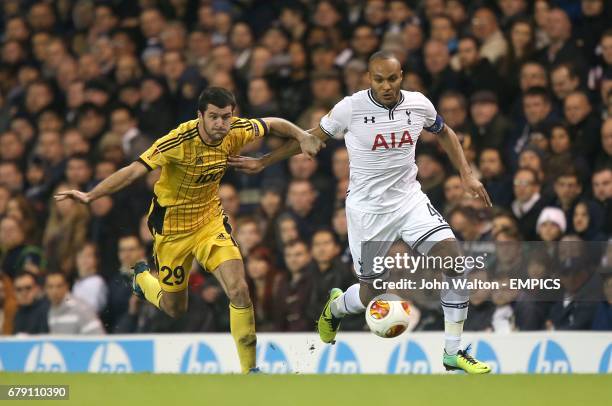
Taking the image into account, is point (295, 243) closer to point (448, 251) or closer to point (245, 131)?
point (245, 131)

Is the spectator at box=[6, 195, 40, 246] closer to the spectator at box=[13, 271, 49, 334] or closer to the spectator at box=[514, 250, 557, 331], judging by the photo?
the spectator at box=[13, 271, 49, 334]

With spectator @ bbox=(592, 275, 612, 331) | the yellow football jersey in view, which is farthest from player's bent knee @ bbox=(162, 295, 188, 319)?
spectator @ bbox=(592, 275, 612, 331)

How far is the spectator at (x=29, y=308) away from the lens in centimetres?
1370

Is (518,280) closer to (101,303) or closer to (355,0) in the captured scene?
(101,303)

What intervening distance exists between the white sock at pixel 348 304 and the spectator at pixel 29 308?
389 centimetres

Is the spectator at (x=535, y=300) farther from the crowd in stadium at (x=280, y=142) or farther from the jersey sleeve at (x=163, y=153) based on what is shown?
the jersey sleeve at (x=163, y=153)

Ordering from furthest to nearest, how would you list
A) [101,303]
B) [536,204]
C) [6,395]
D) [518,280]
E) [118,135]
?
[118,135], [101,303], [536,204], [518,280], [6,395]

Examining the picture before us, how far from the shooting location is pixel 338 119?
10.5m

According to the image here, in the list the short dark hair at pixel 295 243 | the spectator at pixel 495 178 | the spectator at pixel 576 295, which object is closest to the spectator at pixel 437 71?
the spectator at pixel 495 178

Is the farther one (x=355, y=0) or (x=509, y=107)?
(x=355, y=0)

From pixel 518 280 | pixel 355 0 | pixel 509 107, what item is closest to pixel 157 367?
pixel 518 280

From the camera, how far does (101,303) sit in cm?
1376

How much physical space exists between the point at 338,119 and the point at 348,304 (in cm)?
154

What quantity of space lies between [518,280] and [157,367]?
363cm
